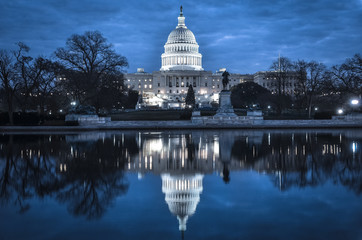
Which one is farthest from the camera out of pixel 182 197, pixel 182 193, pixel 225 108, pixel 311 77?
pixel 311 77

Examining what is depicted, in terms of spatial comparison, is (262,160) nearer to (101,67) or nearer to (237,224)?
(237,224)

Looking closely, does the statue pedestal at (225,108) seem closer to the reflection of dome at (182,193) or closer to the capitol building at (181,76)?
the reflection of dome at (182,193)

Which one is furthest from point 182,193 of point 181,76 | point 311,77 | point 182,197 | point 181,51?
point 181,51

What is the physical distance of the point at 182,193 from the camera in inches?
348

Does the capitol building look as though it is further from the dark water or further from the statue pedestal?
the dark water

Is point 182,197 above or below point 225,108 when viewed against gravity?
below

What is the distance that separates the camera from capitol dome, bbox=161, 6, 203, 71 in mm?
140250

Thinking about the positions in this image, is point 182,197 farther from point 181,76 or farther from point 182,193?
point 181,76

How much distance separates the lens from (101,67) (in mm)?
42969

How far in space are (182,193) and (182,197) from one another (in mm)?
352

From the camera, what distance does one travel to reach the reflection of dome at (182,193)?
7.40 metres

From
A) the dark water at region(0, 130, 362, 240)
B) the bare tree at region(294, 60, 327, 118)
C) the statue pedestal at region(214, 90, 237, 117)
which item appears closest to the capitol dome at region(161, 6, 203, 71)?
the bare tree at region(294, 60, 327, 118)

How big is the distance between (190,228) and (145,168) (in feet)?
19.5

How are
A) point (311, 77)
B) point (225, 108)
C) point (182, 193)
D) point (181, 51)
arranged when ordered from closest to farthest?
point (182, 193), point (225, 108), point (311, 77), point (181, 51)
